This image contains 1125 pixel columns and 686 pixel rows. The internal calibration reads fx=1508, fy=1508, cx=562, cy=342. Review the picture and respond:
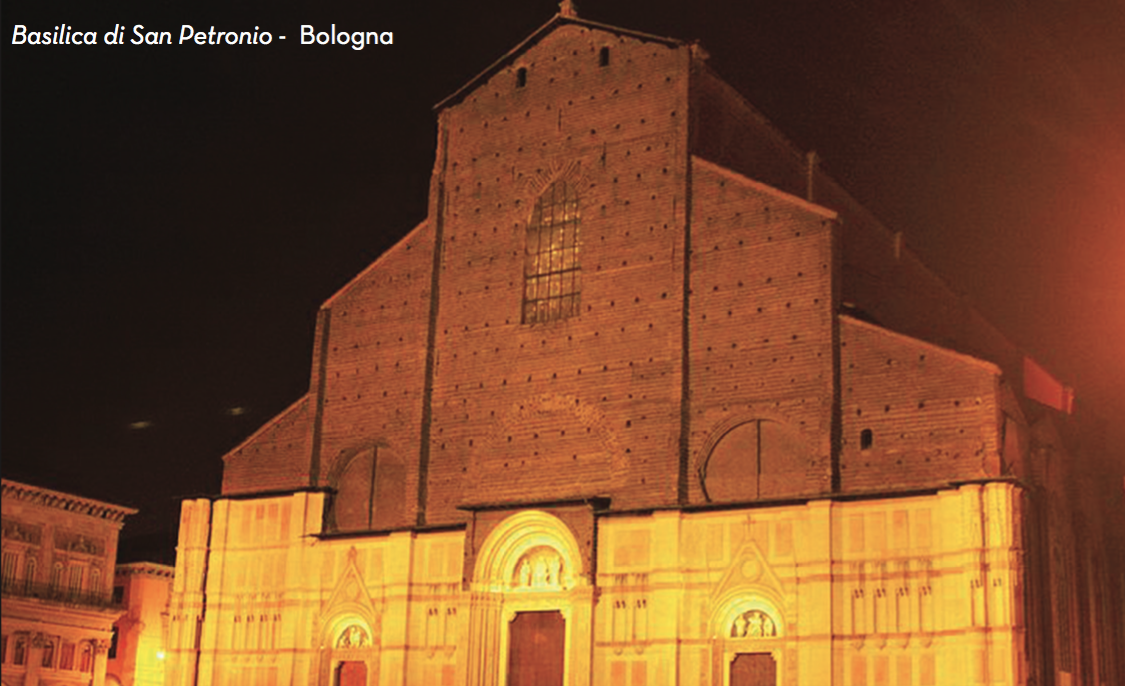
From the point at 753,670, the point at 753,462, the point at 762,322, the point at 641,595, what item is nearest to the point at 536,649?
the point at 641,595

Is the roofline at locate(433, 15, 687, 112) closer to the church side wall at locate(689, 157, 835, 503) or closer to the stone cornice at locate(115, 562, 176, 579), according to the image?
the church side wall at locate(689, 157, 835, 503)

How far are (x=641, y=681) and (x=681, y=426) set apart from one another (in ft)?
13.9

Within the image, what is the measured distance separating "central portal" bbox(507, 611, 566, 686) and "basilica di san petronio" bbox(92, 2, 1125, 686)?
5 cm

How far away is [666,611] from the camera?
24.6 m

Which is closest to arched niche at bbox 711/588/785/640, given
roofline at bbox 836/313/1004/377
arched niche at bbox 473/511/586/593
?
arched niche at bbox 473/511/586/593

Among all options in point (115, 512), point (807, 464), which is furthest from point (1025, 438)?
point (115, 512)

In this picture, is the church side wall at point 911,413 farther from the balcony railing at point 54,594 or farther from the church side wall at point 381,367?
the balcony railing at point 54,594

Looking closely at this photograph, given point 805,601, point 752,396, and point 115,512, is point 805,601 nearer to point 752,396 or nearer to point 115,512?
point 752,396

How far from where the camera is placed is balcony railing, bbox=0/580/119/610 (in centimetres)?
3447

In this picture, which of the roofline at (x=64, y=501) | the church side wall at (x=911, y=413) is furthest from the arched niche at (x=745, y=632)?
the roofline at (x=64, y=501)

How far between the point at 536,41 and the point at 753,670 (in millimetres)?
12625

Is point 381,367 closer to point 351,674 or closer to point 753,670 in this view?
point 351,674

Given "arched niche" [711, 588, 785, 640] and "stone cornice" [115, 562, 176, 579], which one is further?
"stone cornice" [115, 562, 176, 579]

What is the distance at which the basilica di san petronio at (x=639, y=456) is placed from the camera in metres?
23.3
